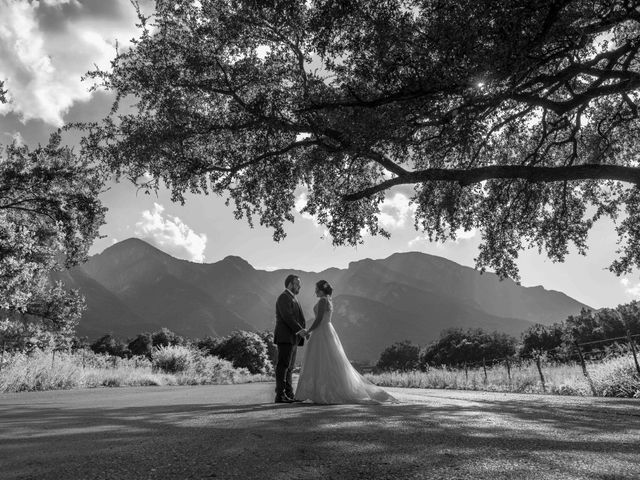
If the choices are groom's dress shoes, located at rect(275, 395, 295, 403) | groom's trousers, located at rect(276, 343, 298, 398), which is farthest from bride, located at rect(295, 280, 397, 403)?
groom's trousers, located at rect(276, 343, 298, 398)

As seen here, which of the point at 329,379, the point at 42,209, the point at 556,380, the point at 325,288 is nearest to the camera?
the point at 329,379

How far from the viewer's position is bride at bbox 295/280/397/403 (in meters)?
8.57

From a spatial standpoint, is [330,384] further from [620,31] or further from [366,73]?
[620,31]

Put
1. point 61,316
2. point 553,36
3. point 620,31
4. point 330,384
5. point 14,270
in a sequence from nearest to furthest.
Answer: point 330,384 → point 553,36 → point 620,31 → point 14,270 → point 61,316

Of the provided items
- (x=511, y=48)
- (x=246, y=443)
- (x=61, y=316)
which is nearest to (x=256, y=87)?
(x=511, y=48)

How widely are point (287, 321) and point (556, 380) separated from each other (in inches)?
492

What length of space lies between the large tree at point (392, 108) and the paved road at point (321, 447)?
6.64 meters

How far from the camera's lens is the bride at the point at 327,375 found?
8570 millimetres

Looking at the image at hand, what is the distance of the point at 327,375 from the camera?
28.8ft

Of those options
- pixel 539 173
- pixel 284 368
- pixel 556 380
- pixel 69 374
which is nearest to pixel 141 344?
pixel 69 374

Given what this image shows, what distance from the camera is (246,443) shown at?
13.1ft

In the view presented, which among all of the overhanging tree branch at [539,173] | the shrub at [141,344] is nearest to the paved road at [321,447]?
the overhanging tree branch at [539,173]

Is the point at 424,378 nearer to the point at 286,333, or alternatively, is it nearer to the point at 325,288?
the point at 325,288

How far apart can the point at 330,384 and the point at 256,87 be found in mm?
9474
